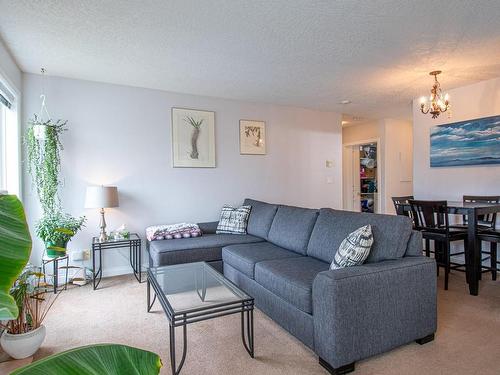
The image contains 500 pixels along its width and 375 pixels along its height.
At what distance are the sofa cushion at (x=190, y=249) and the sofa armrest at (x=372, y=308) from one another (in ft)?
5.66

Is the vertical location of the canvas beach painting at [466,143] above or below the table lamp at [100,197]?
above

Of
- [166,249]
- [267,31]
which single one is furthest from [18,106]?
[267,31]

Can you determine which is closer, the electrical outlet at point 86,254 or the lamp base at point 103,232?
the lamp base at point 103,232

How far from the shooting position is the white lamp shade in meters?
3.23

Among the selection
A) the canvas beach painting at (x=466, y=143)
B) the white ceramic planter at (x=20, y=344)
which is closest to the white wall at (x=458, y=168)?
the canvas beach painting at (x=466, y=143)

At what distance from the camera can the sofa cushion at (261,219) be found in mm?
3498

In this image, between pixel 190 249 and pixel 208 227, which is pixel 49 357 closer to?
pixel 190 249

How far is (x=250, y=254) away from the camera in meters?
2.84

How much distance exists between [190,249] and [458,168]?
12.2 feet

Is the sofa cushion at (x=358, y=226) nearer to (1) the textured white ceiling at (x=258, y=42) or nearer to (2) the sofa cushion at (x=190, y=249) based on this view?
(2) the sofa cushion at (x=190, y=249)

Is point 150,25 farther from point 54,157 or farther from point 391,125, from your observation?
point 391,125

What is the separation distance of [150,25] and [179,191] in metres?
2.22

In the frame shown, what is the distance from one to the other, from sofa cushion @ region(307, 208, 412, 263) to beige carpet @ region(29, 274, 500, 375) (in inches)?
25.5

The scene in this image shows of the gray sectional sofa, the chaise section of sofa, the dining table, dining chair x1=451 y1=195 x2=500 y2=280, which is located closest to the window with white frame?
the chaise section of sofa
